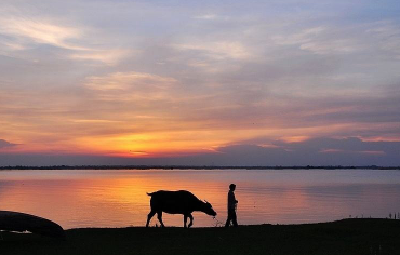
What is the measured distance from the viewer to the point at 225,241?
18.8 metres

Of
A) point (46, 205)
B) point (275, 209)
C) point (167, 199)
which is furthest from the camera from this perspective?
point (46, 205)

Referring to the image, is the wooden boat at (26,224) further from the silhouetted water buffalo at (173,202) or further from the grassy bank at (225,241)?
the silhouetted water buffalo at (173,202)

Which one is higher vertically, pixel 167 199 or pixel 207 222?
pixel 167 199

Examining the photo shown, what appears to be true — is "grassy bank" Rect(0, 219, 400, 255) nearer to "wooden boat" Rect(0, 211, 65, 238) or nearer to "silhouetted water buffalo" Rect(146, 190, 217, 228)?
"wooden boat" Rect(0, 211, 65, 238)

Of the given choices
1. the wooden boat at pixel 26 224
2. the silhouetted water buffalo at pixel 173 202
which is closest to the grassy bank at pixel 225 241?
the wooden boat at pixel 26 224

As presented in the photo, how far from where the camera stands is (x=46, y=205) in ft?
183

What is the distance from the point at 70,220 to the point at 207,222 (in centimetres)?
1161

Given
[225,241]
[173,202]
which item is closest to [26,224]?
[225,241]

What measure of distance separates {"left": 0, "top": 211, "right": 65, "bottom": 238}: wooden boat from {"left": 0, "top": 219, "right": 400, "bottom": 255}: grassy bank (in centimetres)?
47

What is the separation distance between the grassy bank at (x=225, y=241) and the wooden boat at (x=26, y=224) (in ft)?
1.54

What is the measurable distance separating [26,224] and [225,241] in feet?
24.2

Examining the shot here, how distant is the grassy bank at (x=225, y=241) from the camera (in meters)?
17.0

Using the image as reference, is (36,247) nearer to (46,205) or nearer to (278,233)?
(278,233)

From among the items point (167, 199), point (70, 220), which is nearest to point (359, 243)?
point (167, 199)
